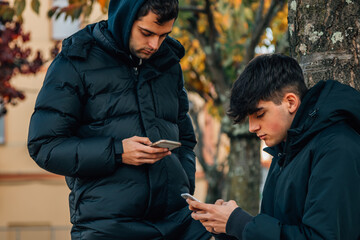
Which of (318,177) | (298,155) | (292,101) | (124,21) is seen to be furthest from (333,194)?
(124,21)

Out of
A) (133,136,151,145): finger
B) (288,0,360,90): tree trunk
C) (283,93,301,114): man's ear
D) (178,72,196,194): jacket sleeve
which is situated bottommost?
(178,72,196,194): jacket sleeve

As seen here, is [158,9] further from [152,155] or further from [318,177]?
[318,177]

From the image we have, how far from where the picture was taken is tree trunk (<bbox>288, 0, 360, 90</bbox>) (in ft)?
11.3

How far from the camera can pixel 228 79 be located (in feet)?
28.2

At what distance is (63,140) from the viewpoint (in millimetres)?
3023

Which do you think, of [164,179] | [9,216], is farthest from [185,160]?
[9,216]

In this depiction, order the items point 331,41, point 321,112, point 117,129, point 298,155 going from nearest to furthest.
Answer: point 321,112 < point 298,155 < point 117,129 < point 331,41

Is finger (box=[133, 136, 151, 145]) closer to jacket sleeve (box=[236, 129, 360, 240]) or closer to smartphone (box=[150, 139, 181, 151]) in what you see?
smartphone (box=[150, 139, 181, 151])

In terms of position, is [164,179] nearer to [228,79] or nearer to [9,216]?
[228,79]

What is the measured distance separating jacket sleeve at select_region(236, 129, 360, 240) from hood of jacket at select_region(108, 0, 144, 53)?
1.18m

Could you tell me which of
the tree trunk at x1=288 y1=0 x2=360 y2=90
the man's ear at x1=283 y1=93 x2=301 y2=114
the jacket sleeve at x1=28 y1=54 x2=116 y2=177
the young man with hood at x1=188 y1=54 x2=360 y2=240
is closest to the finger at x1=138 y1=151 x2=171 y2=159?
the jacket sleeve at x1=28 y1=54 x2=116 y2=177

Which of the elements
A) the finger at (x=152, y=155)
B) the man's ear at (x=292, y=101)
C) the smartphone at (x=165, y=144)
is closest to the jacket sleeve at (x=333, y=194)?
the man's ear at (x=292, y=101)

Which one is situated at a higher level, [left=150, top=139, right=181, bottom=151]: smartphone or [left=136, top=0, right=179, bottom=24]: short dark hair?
[left=136, top=0, right=179, bottom=24]: short dark hair

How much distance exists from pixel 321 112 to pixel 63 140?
1.19 meters
